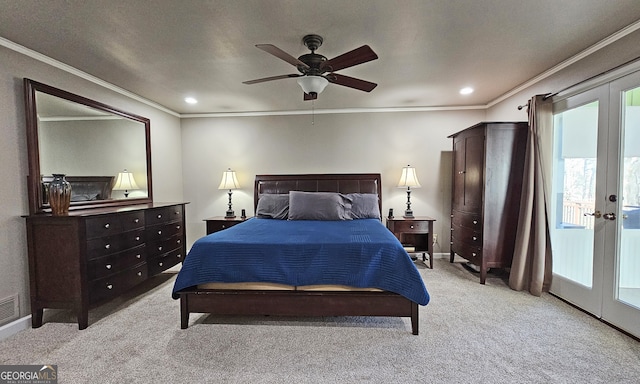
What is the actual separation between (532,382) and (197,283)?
2.49m

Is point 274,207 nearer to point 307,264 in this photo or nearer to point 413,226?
point 307,264

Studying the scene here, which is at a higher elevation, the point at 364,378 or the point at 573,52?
the point at 573,52

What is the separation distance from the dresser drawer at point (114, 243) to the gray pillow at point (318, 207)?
1.83 meters

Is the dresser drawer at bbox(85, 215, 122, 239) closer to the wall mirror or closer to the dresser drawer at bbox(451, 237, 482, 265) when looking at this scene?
the wall mirror

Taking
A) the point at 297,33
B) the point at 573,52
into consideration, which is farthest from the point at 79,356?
the point at 573,52

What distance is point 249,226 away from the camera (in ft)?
10.8

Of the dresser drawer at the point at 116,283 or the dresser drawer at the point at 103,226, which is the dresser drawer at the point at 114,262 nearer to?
the dresser drawer at the point at 116,283

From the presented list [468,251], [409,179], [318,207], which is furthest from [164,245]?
[468,251]

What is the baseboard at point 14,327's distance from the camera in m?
2.30

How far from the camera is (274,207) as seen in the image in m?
4.21

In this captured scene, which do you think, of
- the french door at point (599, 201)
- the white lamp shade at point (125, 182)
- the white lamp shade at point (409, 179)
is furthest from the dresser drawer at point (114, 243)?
the french door at point (599, 201)

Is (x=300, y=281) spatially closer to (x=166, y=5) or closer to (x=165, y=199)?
(x=166, y=5)

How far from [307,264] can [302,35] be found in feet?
6.18

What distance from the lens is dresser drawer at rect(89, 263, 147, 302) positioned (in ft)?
8.33
